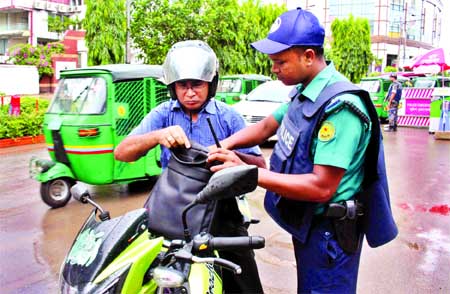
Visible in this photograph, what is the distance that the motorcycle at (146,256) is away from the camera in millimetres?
1503

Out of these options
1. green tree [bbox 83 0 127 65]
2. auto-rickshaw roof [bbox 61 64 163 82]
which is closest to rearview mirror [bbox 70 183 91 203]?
auto-rickshaw roof [bbox 61 64 163 82]

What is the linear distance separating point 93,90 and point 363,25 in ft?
84.2

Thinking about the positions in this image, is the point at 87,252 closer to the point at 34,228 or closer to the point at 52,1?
the point at 34,228

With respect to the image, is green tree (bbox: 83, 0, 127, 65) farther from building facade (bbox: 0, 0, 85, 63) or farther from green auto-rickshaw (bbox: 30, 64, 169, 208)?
building facade (bbox: 0, 0, 85, 63)

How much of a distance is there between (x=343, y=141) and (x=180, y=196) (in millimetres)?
657

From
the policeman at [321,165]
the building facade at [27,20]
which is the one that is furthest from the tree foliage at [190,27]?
the building facade at [27,20]

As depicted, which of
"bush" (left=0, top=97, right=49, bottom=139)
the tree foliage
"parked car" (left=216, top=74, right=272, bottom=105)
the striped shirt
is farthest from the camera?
the tree foliage

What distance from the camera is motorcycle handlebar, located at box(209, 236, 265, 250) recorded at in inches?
62.2

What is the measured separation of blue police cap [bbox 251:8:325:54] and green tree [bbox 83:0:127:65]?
1621 centimetres

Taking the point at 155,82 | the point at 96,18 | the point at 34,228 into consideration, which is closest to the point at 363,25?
the point at 96,18

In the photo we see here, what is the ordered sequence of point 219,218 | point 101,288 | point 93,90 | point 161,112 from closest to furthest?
1. point 101,288
2. point 219,218
3. point 161,112
4. point 93,90

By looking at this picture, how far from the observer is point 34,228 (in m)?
5.44

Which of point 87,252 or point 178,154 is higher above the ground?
point 178,154

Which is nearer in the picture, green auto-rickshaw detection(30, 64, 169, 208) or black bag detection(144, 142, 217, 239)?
black bag detection(144, 142, 217, 239)
